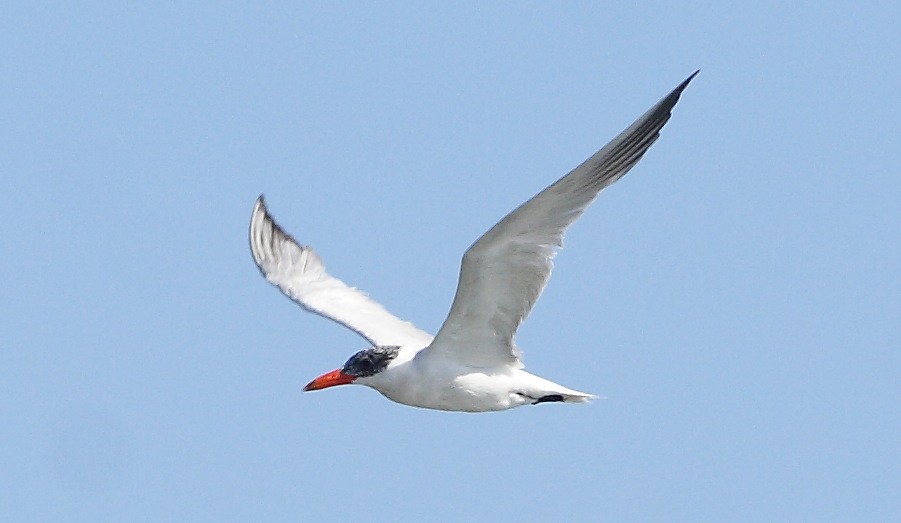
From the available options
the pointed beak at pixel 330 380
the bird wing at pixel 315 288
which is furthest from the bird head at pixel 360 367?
the bird wing at pixel 315 288

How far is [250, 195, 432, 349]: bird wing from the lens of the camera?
15.6 meters

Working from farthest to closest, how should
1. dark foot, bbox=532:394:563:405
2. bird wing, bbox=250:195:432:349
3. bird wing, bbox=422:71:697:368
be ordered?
bird wing, bbox=250:195:432:349 < dark foot, bbox=532:394:563:405 < bird wing, bbox=422:71:697:368

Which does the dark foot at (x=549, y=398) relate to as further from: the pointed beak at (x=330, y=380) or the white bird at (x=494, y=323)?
the pointed beak at (x=330, y=380)

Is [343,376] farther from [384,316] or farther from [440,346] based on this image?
[384,316]

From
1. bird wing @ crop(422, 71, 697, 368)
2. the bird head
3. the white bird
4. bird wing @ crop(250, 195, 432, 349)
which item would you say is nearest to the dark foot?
the white bird

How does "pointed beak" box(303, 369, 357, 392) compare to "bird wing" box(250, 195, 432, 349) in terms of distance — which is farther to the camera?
"bird wing" box(250, 195, 432, 349)

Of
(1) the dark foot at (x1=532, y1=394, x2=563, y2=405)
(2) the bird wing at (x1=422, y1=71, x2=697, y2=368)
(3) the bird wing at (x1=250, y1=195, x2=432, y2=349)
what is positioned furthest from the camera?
(3) the bird wing at (x1=250, y1=195, x2=432, y2=349)

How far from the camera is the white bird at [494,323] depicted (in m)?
11.8

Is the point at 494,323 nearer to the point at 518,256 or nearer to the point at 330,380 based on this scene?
the point at 518,256

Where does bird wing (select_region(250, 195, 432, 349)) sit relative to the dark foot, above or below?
above

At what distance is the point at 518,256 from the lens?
1227cm

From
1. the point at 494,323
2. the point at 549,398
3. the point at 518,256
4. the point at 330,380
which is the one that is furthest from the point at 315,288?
the point at 518,256

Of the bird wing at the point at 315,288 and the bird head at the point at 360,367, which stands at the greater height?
the bird wing at the point at 315,288

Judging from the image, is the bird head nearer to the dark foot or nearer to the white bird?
the white bird
